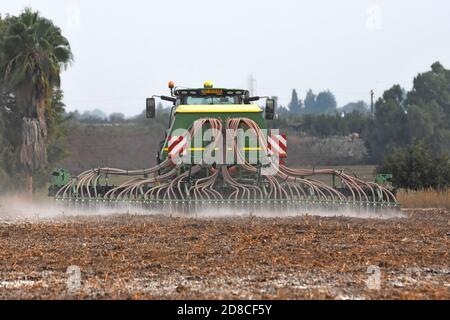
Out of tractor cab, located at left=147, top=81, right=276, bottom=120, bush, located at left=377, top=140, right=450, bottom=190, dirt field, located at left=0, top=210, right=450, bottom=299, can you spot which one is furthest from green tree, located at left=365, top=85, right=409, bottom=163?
dirt field, located at left=0, top=210, right=450, bottom=299

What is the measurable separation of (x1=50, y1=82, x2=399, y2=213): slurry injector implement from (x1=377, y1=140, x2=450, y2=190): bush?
1066cm

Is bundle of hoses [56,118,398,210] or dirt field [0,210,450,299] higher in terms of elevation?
bundle of hoses [56,118,398,210]

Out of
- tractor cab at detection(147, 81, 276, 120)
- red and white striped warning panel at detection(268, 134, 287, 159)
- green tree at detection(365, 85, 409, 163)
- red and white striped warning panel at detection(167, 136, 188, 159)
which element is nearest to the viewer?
red and white striped warning panel at detection(167, 136, 188, 159)

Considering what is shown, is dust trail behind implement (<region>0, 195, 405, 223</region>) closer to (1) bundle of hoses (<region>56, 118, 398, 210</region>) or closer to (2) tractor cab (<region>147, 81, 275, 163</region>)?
(1) bundle of hoses (<region>56, 118, 398, 210</region>)

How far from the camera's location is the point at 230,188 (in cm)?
1753

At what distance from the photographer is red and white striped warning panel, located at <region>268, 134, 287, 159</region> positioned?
61.8 feet

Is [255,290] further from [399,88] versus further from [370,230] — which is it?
[399,88]

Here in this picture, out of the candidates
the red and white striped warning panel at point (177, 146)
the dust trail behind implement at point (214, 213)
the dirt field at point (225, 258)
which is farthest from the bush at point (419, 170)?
the dirt field at point (225, 258)

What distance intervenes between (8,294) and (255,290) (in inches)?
85.0

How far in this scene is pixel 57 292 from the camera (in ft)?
27.3

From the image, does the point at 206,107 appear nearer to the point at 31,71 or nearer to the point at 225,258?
the point at 225,258

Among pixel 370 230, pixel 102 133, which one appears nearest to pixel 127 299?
pixel 370 230

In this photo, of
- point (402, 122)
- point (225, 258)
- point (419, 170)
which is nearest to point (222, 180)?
point (225, 258)
